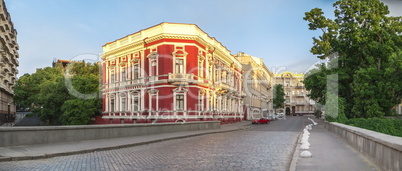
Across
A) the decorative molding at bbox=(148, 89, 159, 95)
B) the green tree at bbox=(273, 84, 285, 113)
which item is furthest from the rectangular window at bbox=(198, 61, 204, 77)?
the green tree at bbox=(273, 84, 285, 113)

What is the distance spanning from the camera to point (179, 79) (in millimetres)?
31969

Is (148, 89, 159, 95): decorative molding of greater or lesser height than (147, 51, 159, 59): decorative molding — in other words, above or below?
below

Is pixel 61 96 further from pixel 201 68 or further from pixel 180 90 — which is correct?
pixel 201 68

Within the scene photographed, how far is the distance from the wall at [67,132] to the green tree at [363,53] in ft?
56.4

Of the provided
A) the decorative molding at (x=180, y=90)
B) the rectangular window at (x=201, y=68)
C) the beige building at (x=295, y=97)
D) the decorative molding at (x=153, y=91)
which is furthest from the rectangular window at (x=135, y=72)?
the beige building at (x=295, y=97)

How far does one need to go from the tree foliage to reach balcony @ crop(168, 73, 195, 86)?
1709 centimetres

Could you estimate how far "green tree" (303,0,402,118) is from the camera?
86.1ft

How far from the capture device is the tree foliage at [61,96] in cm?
4281

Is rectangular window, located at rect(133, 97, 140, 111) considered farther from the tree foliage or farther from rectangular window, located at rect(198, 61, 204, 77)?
the tree foliage

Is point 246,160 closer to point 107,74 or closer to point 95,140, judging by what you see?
point 95,140

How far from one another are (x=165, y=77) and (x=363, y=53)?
19243 millimetres

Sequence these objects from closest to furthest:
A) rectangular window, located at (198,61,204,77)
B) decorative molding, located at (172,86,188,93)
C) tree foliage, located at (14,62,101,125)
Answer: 1. decorative molding, located at (172,86,188,93)
2. rectangular window, located at (198,61,204,77)
3. tree foliage, located at (14,62,101,125)

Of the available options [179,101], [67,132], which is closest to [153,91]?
[179,101]

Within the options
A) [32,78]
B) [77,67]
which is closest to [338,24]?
[77,67]
